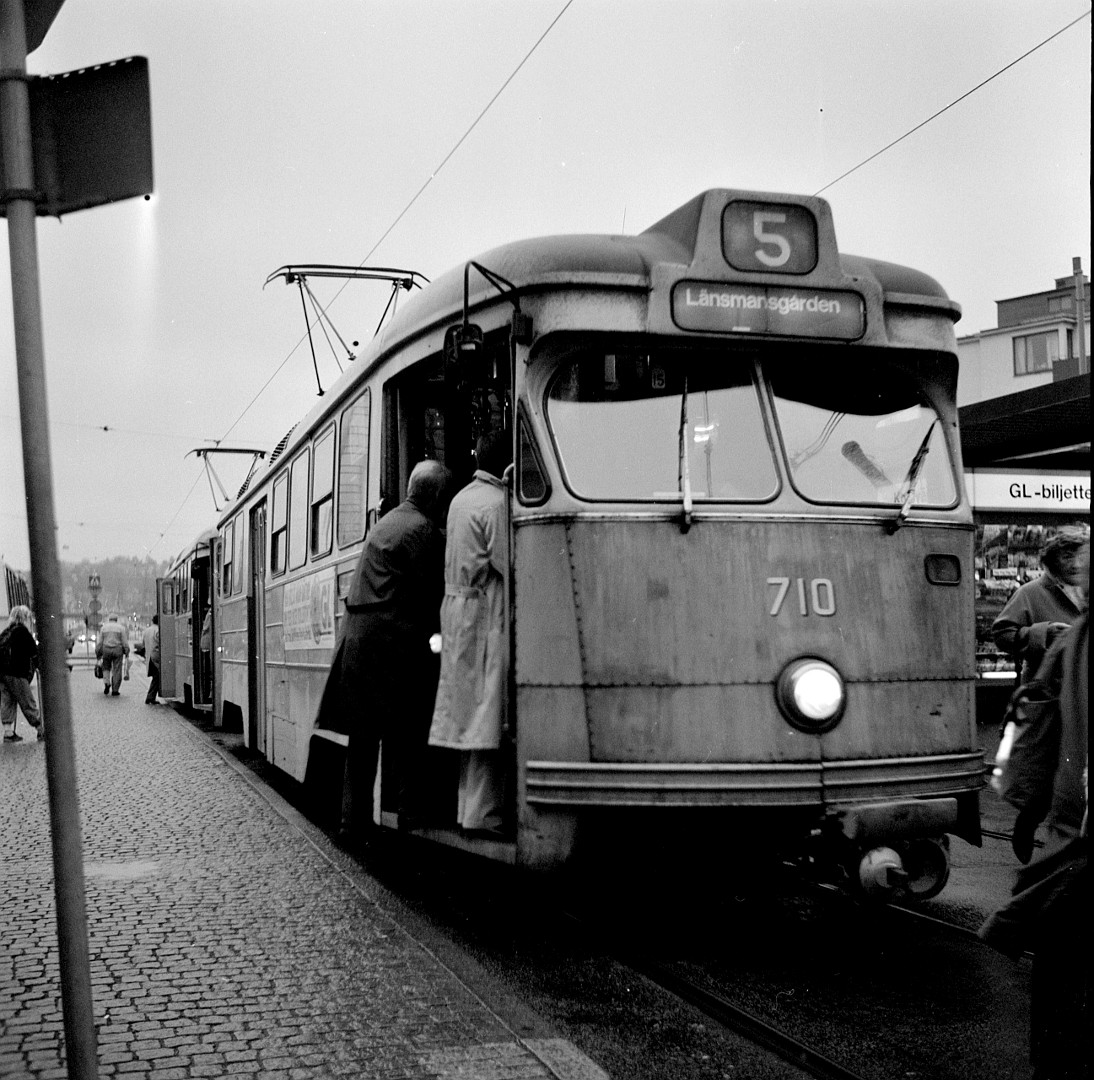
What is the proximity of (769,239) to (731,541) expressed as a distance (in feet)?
4.24

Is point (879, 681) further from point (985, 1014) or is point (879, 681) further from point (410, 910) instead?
point (410, 910)

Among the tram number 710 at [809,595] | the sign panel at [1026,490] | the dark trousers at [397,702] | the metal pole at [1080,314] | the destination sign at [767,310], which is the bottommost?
the dark trousers at [397,702]

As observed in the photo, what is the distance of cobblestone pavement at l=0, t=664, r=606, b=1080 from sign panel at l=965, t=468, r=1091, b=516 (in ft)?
28.8

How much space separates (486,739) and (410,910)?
4.67 feet

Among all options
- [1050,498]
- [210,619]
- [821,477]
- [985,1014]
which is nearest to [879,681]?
[821,477]

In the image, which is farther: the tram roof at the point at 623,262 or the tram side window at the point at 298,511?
the tram side window at the point at 298,511

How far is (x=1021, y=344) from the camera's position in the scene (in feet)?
174

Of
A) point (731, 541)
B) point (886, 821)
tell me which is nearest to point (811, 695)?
point (886, 821)

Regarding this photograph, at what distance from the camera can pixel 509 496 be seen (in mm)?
5617

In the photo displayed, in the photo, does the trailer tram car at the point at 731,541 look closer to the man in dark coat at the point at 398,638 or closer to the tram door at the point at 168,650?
the man in dark coat at the point at 398,638

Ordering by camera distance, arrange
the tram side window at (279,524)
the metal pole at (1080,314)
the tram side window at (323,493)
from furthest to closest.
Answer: the metal pole at (1080,314)
the tram side window at (279,524)
the tram side window at (323,493)

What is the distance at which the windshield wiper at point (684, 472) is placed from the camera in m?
5.31

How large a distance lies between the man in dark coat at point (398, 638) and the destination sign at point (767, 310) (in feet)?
5.36

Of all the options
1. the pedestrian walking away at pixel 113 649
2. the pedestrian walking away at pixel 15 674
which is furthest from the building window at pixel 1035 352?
the pedestrian walking away at pixel 15 674
